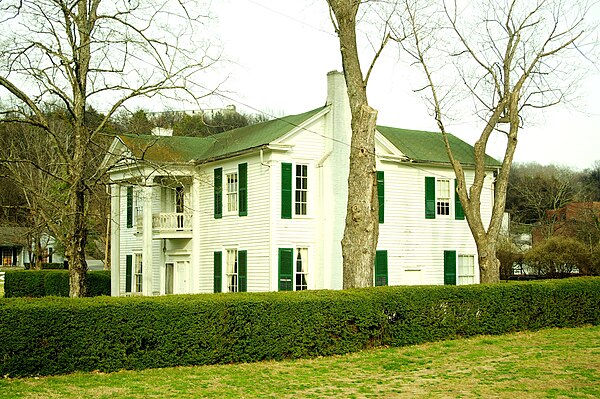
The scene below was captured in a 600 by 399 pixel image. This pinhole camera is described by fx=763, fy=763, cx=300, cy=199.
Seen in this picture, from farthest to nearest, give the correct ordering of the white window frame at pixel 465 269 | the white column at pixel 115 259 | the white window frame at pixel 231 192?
the white column at pixel 115 259 → the white window frame at pixel 465 269 → the white window frame at pixel 231 192

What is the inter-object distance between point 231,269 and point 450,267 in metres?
8.60

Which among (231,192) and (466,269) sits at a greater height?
(231,192)

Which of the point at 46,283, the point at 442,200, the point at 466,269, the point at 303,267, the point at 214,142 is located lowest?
the point at 46,283

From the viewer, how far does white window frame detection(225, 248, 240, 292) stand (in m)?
26.9

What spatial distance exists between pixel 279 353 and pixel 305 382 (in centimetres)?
230

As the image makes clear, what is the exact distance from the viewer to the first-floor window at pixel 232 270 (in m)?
26.9

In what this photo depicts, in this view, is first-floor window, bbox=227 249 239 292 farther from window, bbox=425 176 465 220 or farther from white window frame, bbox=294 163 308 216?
window, bbox=425 176 465 220

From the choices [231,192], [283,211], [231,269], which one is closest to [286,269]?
[283,211]

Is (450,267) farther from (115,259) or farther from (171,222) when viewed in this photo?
(115,259)

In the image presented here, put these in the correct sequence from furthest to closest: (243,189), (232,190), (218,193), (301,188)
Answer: (218,193) < (232,190) < (243,189) < (301,188)

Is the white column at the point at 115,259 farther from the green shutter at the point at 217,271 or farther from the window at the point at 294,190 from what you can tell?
the window at the point at 294,190

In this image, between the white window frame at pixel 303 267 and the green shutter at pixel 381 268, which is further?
the green shutter at pixel 381 268

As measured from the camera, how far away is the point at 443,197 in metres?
29.7

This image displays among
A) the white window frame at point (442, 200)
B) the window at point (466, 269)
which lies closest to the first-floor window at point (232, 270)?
the white window frame at point (442, 200)
